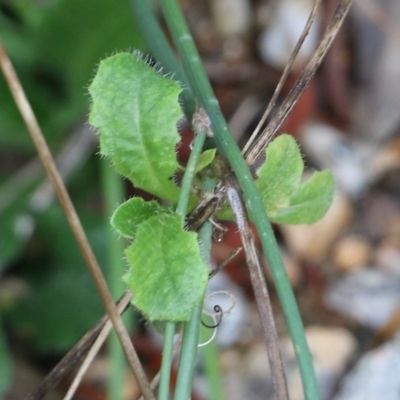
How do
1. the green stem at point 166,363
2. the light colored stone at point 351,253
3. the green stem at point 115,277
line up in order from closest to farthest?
the green stem at point 166,363 → the green stem at point 115,277 → the light colored stone at point 351,253

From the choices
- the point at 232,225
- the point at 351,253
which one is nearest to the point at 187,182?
the point at 232,225

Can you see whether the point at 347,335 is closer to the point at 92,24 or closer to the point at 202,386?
the point at 202,386

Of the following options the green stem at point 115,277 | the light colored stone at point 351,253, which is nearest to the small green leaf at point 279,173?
the green stem at point 115,277

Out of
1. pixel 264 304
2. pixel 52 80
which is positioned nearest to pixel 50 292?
pixel 52 80

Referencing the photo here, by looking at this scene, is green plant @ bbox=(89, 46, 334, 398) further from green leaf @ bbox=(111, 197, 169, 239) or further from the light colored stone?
the light colored stone

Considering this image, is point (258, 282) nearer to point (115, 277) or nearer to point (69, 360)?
point (69, 360)

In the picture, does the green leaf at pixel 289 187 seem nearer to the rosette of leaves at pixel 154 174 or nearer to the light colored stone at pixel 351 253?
the rosette of leaves at pixel 154 174
